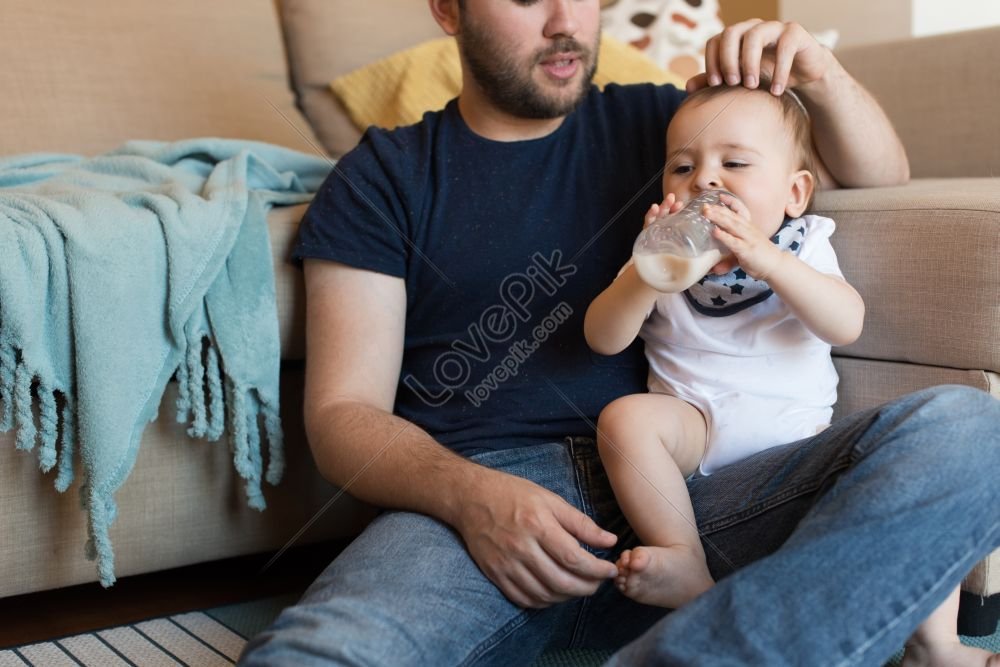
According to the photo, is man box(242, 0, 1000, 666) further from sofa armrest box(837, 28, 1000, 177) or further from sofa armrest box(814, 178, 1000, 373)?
sofa armrest box(837, 28, 1000, 177)

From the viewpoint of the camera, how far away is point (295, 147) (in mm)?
1820

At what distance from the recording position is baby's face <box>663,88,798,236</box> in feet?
3.16

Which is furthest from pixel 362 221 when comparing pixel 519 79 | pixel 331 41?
pixel 331 41

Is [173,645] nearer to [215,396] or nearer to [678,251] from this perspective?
[215,396]

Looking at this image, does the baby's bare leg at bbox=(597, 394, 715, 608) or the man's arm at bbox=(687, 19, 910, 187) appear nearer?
the baby's bare leg at bbox=(597, 394, 715, 608)

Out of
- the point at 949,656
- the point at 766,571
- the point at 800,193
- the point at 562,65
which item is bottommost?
the point at 949,656

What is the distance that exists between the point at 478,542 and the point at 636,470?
0.53 ft

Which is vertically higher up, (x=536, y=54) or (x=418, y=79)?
(x=536, y=54)

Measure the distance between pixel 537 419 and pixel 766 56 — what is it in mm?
464

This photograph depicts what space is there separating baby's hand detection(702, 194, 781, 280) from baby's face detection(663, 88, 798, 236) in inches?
4.3

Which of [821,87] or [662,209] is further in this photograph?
[821,87]

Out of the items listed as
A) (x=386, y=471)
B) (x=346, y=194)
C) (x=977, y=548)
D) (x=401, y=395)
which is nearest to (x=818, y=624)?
(x=977, y=548)

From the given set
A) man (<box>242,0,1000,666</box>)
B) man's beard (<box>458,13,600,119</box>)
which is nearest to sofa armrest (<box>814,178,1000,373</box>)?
man (<box>242,0,1000,666</box>)

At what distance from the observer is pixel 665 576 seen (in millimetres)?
814
